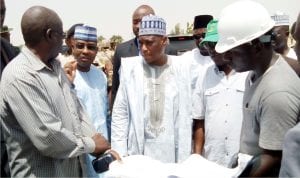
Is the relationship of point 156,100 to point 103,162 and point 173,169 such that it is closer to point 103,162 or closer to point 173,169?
point 103,162

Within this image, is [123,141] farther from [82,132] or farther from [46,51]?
[46,51]

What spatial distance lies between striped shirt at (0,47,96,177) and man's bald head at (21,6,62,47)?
8cm

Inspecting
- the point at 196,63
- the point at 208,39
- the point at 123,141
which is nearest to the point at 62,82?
the point at 123,141

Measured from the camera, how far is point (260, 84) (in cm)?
213

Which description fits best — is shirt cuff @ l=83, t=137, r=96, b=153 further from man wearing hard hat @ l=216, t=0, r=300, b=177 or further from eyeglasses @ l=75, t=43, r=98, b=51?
eyeglasses @ l=75, t=43, r=98, b=51

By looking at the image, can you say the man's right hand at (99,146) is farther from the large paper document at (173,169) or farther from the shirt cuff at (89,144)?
the large paper document at (173,169)

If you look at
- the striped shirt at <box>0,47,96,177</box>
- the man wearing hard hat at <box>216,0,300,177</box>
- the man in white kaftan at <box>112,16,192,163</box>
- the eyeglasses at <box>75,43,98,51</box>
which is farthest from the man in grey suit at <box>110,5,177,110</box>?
the man wearing hard hat at <box>216,0,300,177</box>

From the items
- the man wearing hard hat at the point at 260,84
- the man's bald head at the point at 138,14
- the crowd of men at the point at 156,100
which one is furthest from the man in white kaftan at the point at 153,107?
the man's bald head at the point at 138,14

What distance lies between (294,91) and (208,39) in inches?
61.2

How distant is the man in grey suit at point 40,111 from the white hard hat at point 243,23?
1052 mm

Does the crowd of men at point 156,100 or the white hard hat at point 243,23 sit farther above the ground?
the white hard hat at point 243,23

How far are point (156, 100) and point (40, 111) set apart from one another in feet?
4.22

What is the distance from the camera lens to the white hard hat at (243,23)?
217 centimetres

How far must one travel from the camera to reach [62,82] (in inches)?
110
